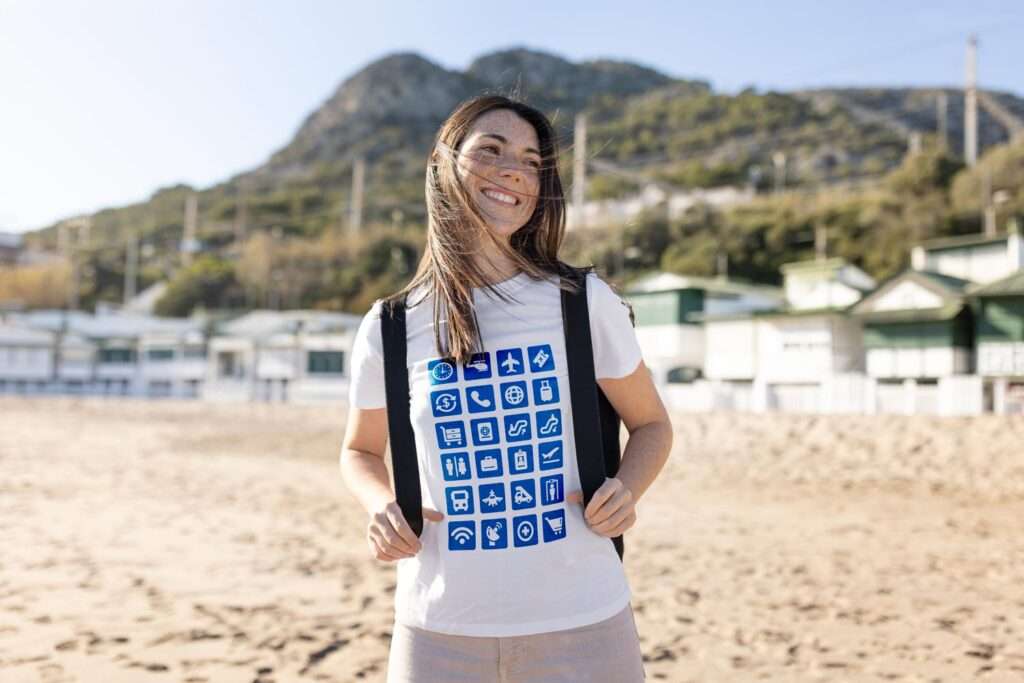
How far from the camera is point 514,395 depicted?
1.35 metres

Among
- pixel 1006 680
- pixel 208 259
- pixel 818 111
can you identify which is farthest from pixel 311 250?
pixel 818 111

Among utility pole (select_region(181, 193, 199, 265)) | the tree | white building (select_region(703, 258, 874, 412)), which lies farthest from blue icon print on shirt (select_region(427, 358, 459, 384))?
utility pole (select_region(181, 193, 199, 265))

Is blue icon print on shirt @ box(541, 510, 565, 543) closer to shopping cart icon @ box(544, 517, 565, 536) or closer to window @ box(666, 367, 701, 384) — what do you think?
shopping cart icon @ box(544, 517, 565, 536)

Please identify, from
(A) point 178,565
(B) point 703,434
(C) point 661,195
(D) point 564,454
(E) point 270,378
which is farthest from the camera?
(C) point 661,195

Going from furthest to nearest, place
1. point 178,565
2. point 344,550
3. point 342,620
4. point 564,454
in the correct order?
1. point 344,550
2. point 178,565
3. point 342,620
4. point 564,454

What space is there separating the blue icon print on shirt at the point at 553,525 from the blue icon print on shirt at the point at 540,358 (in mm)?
262

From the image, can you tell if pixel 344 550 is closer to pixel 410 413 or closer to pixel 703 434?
pixel 410 413

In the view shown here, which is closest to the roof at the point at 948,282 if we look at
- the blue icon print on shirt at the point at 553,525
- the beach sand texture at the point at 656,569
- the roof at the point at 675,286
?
the beach sand texture at the point at 656,569

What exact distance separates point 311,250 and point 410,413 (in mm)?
A: 67900

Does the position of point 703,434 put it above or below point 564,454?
below

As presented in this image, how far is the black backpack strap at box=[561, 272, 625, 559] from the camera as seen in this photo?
4.42 ft

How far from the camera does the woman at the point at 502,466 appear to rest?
133cm

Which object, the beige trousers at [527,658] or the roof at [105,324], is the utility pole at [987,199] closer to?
the beige trousers at [527,658]

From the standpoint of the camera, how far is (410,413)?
1.42 m
